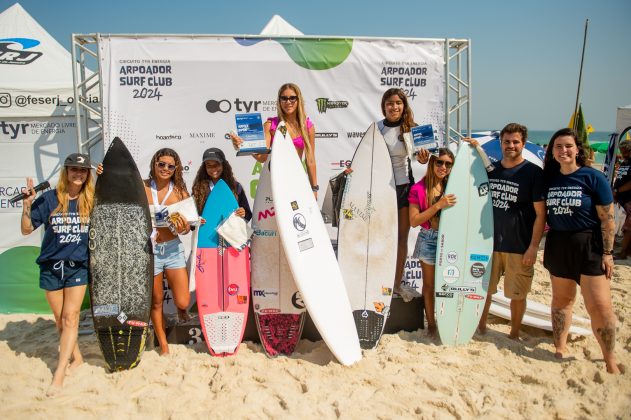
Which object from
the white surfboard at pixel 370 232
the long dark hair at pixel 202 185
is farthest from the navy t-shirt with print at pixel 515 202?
the long dark hair at pixel 202 185

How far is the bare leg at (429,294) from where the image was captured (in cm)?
323

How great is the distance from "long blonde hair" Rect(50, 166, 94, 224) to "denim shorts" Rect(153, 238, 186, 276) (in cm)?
48

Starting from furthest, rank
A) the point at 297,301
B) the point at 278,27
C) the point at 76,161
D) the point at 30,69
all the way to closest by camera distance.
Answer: the point at 278,27, the point at 30,69, the point at 297,301, the point at 76,161

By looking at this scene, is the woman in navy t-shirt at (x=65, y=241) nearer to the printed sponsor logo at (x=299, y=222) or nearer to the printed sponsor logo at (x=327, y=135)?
the printed sponsor logo at (x=299, y=222)

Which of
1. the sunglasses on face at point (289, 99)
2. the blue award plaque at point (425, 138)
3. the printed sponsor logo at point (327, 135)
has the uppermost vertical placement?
the sunglasses on face at point (289, 99)

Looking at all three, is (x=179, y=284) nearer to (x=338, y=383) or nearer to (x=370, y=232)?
(x=338, y=383)

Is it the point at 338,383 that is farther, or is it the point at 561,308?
the point at 561,308

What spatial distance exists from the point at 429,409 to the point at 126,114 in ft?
11.4

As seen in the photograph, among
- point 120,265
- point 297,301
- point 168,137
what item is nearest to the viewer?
point 120,265

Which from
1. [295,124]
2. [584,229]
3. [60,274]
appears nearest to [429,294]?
[584,229]

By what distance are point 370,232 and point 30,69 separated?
410cm

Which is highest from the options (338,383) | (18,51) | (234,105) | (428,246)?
(18,51)

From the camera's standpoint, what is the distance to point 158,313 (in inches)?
116

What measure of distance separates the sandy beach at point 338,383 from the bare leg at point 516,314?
0.09m
